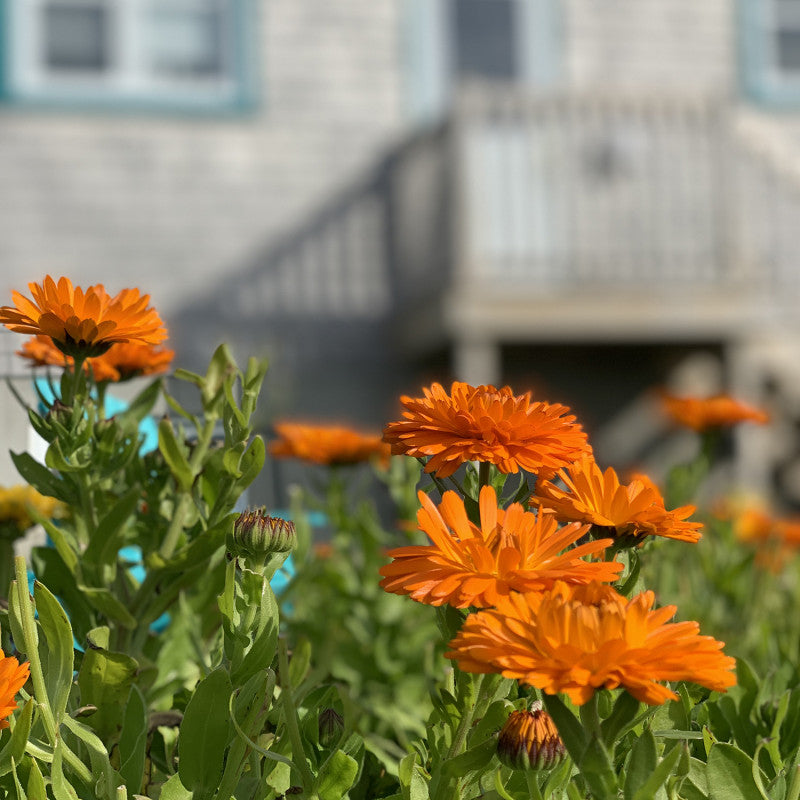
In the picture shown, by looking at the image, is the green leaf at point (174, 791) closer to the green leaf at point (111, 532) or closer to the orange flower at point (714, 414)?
the green leaf at point (111, 532)

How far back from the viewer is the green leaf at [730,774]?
3.05 feet

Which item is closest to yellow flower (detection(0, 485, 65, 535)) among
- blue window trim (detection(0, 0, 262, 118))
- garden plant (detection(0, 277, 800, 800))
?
garden plant (detection(0, 277, 800, 800))

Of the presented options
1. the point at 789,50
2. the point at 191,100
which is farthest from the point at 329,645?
the point at 789,50

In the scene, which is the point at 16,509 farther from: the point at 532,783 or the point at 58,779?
the point at 532,783

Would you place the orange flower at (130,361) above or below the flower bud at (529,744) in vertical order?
above

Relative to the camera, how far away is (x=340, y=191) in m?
7.02

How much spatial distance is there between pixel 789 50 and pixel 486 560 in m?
7.63

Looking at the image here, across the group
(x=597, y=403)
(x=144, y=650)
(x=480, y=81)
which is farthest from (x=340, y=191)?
(x=144, y=650)

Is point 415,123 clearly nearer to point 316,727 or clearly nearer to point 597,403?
point 597,403

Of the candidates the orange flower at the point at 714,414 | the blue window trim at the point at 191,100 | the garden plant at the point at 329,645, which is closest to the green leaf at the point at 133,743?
the garden plant at the point at 329,645

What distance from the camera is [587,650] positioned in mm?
702

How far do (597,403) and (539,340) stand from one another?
41.1 inches

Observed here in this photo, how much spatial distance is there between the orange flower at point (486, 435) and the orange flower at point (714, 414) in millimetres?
1106

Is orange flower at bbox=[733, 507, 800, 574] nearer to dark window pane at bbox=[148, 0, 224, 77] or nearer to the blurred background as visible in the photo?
the blurred background
